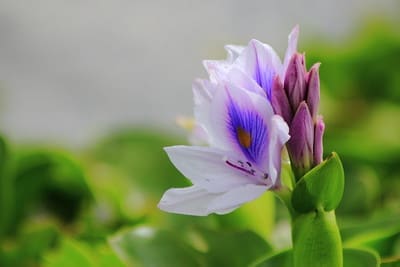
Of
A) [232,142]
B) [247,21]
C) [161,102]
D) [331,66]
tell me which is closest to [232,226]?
[232,142]

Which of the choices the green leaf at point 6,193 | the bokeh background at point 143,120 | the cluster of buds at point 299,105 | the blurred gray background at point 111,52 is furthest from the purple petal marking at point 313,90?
the blurred gray background at point 111,52

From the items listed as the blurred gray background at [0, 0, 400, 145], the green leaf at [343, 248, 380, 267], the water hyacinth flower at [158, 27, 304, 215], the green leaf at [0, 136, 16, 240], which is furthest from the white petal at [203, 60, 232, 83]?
the blurred gray background at [0, 0, 400, 145]

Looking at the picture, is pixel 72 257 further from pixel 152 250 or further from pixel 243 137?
pixel 243 137

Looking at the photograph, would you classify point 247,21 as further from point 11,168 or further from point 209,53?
point 11,168

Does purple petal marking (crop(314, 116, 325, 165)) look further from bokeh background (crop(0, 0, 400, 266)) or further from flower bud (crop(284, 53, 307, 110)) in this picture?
bokeh background (crop(0, 0, 400, 266))

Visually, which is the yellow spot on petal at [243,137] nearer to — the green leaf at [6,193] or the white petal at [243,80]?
the white petal at [243,80]

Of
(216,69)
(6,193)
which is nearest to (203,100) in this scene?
(216,69)
